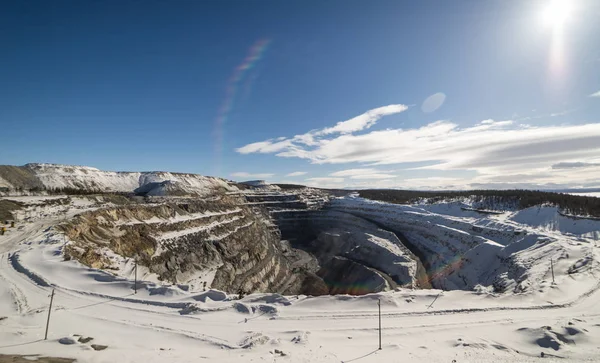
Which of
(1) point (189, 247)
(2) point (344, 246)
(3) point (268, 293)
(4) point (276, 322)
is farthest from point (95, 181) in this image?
(4) point (276, 322)

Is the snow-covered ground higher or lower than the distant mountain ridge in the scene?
lower

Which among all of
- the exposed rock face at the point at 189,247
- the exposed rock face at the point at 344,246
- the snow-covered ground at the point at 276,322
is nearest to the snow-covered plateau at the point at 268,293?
the snow-covered ground at the point at 276,322

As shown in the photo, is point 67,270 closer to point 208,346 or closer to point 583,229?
point 208,346

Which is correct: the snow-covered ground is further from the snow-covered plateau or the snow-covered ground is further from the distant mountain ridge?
the distant mountain ridge

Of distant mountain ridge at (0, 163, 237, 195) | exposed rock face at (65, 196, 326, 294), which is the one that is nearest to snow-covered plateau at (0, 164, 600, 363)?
exposed rock face at (65, 196, 326, 294)

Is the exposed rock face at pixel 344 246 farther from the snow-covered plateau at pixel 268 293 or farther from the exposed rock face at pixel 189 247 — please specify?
the exposed rock face at pixel 189 247

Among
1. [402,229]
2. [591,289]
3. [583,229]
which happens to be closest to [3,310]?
[591,289]
